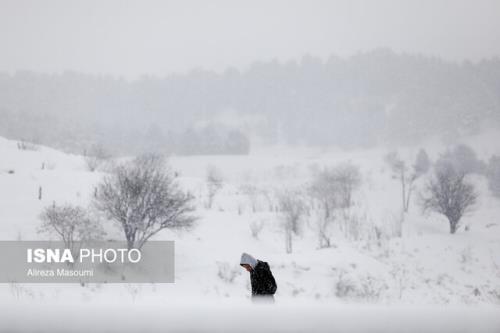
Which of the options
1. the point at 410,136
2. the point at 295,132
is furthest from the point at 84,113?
the point at 410,136

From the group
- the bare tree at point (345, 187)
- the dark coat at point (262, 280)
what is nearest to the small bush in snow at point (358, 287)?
the dark coat at point (262, 280)

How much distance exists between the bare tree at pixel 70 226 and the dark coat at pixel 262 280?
21.5 metres

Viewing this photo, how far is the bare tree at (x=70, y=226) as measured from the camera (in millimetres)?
23500

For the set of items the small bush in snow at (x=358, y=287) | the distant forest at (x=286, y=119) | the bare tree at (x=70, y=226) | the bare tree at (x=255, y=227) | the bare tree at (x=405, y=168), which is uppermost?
the distant forest at (x=286, y=119)

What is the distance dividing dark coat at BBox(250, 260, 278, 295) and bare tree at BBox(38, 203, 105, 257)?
70.6 feet

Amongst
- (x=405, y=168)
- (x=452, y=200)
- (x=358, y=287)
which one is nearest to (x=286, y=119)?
(x=405, y=168)

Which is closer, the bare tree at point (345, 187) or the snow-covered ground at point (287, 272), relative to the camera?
the snow-covered ground at point (287, 272)

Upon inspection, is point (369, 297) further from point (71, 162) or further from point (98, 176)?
point (71, 162)

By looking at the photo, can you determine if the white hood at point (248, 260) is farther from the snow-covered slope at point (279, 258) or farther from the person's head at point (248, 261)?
the snow-covered slope at point (279, 258)

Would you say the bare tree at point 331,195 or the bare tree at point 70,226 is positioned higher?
the bare tree at point 331,195


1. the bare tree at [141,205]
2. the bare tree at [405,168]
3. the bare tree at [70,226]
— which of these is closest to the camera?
the bare tree at [70,226]

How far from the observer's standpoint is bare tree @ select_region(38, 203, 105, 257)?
23.5 meters

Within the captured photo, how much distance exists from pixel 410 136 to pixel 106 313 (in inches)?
6192

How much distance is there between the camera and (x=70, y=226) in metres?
23.6
